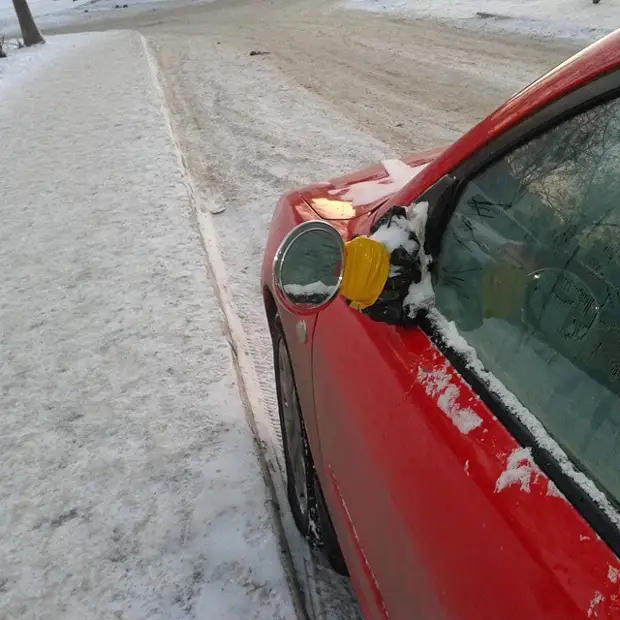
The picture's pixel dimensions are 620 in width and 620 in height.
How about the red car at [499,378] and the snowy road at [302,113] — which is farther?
the snowy road at [302,113]

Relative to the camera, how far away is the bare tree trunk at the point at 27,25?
18.6m

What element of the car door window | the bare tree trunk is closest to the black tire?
the car door window

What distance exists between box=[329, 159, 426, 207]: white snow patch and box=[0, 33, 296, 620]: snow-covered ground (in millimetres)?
1274

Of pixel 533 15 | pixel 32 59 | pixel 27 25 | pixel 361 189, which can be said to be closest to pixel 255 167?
pixel 361 189

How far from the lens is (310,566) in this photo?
259 centimetres

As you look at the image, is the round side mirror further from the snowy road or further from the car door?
the snowy road

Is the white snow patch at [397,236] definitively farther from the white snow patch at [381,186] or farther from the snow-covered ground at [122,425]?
the snow-covered ground at [122,425]

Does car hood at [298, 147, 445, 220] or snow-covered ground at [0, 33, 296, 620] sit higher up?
car hood at [298, 147, 445, 220]

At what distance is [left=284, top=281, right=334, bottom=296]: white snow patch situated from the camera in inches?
63.2

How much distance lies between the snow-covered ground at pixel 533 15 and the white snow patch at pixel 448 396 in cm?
1039

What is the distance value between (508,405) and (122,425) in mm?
2544

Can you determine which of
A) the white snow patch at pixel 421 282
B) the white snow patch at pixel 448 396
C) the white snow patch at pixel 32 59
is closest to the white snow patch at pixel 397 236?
the white snow patch at pixel 421 282

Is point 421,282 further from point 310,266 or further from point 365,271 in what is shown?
point 310,266

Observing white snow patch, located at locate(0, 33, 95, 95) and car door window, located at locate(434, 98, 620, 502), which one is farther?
white snow patch, located at locate(0, 33, 95, 95)
